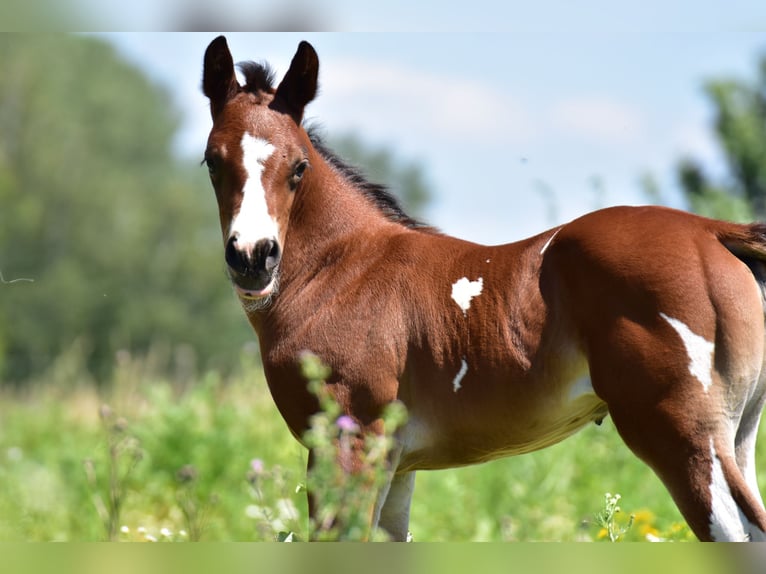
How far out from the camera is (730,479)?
10.4ft

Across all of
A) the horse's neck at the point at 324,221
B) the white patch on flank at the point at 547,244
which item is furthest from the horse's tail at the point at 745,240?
the horse's neck at the point at 324,221

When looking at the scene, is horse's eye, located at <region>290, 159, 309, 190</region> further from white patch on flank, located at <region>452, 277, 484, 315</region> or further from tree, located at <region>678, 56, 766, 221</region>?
tree, located at <region>678, 56, 766, 221</region>

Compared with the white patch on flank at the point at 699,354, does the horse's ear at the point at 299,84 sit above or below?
above

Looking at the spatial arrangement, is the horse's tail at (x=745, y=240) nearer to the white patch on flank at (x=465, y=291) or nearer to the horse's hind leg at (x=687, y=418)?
the horse's hind leg at (x=687, y=418)

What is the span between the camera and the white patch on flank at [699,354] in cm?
328

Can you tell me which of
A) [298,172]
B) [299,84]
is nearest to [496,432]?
[298,172]

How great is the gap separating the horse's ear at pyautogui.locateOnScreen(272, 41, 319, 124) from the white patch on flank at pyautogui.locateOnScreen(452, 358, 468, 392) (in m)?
1.39

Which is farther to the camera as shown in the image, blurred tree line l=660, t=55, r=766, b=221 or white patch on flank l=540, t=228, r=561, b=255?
blurred tree line l=660, t=55, r=766, b=221

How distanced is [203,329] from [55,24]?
30.8 m

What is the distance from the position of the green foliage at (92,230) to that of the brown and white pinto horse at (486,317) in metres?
23.9

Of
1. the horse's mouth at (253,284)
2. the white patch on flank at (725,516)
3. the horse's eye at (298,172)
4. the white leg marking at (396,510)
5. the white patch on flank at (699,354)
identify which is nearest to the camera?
the white patch on flank at (725,516)

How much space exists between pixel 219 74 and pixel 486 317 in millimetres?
1686

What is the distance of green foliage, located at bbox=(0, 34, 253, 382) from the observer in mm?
29281

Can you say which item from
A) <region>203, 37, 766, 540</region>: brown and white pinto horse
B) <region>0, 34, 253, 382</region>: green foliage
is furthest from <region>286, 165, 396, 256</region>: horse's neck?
<region>0, 34, 253, 382</region>: green foliage
